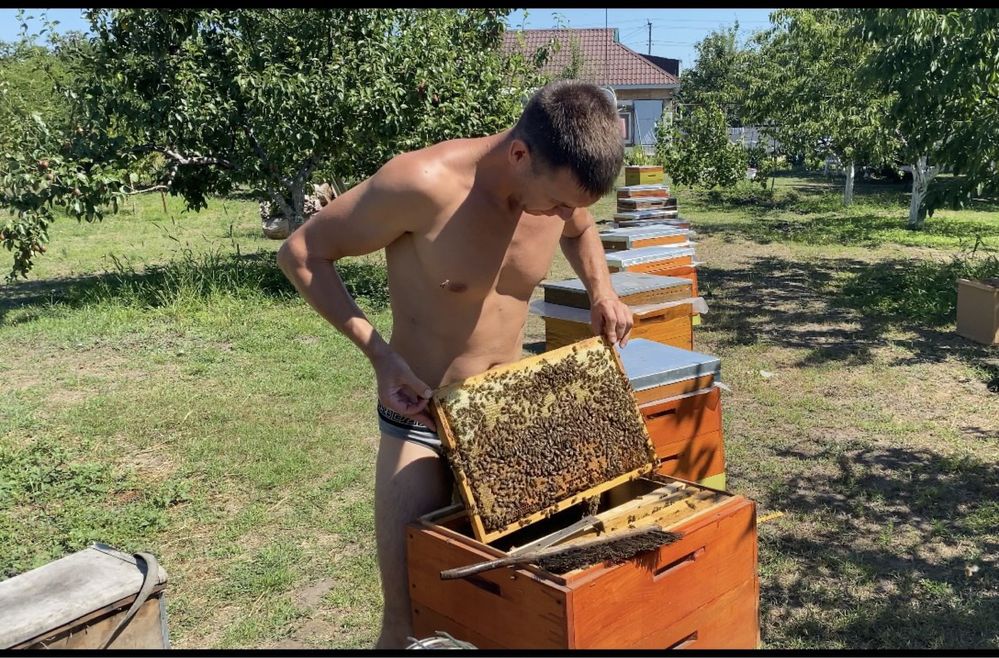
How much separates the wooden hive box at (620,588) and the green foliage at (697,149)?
15.4 metres

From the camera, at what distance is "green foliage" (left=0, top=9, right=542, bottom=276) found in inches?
276

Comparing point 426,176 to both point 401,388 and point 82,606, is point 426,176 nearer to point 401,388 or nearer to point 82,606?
point 401,388

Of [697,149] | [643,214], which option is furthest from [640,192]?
[697,149]

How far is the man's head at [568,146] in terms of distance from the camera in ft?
5.60

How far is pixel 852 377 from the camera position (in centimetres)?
545

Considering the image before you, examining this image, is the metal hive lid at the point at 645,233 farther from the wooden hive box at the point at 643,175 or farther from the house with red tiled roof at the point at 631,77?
the house with red tiled roof at the point at 631,77

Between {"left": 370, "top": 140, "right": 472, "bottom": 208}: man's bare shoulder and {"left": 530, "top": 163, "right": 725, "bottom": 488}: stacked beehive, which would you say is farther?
{"left": 530, "top": 163, "right": 725, "bottom": 488}: stacked beehive

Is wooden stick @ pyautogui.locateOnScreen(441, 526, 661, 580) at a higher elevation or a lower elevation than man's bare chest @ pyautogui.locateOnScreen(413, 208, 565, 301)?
lower

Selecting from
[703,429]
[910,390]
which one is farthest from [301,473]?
[910,390]

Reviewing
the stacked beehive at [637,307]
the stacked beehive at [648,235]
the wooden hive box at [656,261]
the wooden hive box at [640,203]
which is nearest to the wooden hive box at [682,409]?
the stacked beehive at [637,307]

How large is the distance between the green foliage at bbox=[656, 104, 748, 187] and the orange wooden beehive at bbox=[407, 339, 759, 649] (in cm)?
1539

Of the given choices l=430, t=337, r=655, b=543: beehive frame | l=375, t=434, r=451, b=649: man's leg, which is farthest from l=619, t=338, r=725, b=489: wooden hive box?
l=375, t=434, r=451, b=649: man's leg

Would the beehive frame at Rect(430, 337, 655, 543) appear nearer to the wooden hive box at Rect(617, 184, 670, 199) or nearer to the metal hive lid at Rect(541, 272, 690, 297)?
the metal hive lid at Rect(541, 272, 690, 297)

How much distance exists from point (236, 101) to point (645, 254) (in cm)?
411
